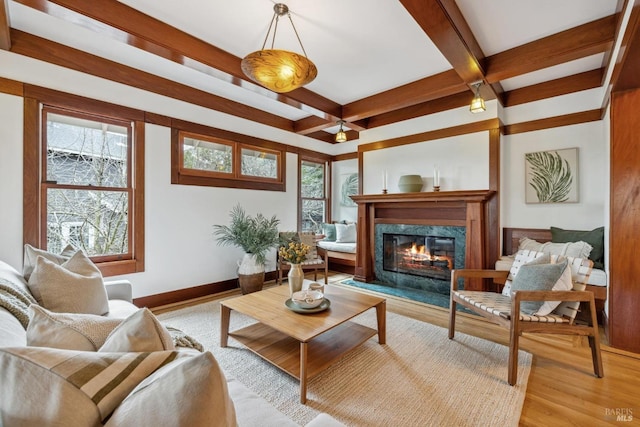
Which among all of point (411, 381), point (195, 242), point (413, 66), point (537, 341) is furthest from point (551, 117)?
point (195, 242)

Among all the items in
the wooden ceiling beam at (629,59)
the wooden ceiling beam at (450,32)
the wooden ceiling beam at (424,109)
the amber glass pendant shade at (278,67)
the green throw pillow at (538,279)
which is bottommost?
the green throw pillow at (538,279)

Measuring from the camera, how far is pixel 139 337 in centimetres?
78

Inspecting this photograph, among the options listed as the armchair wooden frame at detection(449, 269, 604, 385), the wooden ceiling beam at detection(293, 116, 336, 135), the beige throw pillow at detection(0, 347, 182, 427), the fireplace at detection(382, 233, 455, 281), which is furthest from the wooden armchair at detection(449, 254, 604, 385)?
the wooden ceiling beam at detection(293, 116, 336, 135)

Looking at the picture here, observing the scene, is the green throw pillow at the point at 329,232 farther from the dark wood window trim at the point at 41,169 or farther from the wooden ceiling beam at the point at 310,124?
the dark wood window trim at the point at 41,169

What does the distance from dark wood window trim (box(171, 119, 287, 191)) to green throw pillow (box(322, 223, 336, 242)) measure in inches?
48.5

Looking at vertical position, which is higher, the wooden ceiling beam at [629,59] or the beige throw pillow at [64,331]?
the wooden ceiling beam at [629,59]

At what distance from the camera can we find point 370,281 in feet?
14.8

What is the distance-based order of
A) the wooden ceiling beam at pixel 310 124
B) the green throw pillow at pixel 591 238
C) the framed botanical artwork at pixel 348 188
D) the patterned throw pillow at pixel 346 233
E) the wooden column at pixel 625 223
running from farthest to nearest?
1. the framed botanical artwork at pixel 348 188
2. the patterned throw pillow at pixel 346 233
3. the wooden ceiling beam at pixel 310 124
4. the green throw pillow at pixel 591 238
5. the wooden column at pixel 625 223

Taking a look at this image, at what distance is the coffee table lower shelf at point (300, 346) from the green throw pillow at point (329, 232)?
2892 millimetres

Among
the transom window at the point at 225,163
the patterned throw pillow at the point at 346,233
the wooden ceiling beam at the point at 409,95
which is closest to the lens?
the wooden ceiling beam at the point at 409,95

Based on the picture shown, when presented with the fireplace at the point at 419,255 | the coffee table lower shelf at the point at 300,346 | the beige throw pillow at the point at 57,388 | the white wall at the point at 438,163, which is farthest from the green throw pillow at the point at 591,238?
the beige throw pillow at the point at 57,388

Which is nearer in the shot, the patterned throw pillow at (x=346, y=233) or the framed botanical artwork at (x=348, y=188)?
the patterned throw pillow at (x=346, y=233)

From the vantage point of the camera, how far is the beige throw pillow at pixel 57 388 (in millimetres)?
592

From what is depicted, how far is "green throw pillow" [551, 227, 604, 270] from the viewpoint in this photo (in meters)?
2.96
